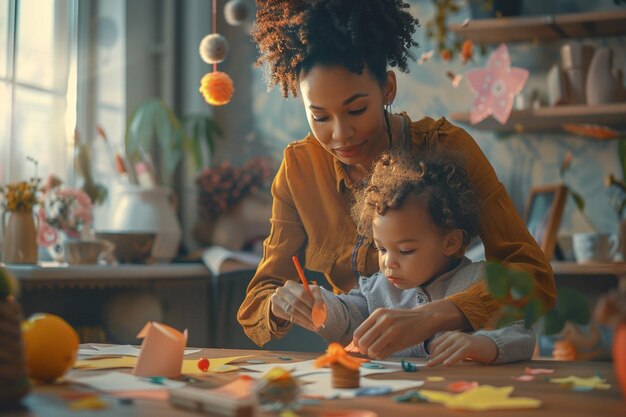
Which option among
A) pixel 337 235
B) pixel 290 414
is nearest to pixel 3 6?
pixel 337 235

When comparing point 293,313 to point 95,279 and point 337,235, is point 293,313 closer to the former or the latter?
point 337,235

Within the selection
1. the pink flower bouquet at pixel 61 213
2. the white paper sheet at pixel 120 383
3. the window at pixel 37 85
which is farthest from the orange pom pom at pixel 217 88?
the window at pixel 37 85

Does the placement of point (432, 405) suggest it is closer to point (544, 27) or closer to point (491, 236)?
point (491, 236)

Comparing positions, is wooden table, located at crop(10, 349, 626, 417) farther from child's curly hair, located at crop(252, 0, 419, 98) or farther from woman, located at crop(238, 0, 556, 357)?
child's curly hair, located at crop(252, 0, 419, 98)

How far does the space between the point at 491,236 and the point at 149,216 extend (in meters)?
1.64

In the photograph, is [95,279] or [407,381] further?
[95,279]

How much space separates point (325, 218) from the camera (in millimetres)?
1597

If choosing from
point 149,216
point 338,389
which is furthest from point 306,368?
point 149,216

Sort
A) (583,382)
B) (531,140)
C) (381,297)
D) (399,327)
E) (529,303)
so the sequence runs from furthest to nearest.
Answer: (531,140) → (381,297) → (399,327) → (583,382) → (529,303)

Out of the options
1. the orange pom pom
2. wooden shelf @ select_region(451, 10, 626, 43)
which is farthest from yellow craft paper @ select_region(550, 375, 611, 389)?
wooden shelf @ select_region(451, 10, 626, 43)

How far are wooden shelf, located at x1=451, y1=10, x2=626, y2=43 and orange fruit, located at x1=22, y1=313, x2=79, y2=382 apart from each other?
2.28 metres

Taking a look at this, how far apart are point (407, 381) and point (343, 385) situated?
9cm

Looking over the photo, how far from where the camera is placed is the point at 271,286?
1.52 metres

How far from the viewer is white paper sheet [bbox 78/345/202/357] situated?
1.20 meters
